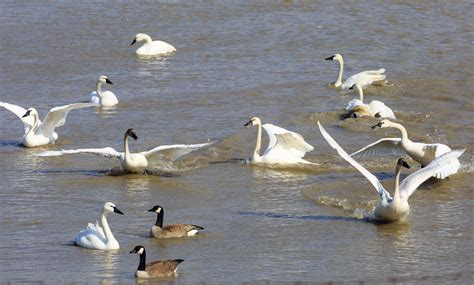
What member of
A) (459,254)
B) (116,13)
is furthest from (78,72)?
(459,254)

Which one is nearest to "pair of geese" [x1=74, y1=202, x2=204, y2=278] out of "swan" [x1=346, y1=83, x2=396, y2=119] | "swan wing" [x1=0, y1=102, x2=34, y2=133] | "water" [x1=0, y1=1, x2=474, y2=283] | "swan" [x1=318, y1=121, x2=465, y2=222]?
"water" [x1=0, y1=1, x2=474, y2=283]

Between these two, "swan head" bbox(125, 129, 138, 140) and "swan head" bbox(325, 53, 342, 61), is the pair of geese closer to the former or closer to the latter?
"swan head" bbox(125, 129, 138, 140)

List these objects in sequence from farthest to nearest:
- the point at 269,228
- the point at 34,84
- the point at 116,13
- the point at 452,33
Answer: the point at 116,13 < the point at 452,33 < the point at 34,84 < the point at 269,228

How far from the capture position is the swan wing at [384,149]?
14.7m

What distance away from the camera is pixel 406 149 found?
47.7ft

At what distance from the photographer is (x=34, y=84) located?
19.6 m

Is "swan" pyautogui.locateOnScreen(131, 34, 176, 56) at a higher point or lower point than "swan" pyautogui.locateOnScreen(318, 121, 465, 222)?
higher

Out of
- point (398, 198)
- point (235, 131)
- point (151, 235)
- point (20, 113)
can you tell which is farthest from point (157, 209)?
point (20, 113)

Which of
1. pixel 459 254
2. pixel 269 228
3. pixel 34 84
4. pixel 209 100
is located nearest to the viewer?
pixel 459 254

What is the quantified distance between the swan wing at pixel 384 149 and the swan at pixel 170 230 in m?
3.49

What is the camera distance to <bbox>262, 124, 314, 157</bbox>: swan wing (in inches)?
588

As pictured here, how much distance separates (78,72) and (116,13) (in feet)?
16.2

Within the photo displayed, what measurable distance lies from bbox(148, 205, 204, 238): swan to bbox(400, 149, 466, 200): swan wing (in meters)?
2.20

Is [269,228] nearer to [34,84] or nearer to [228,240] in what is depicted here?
[228,240]
